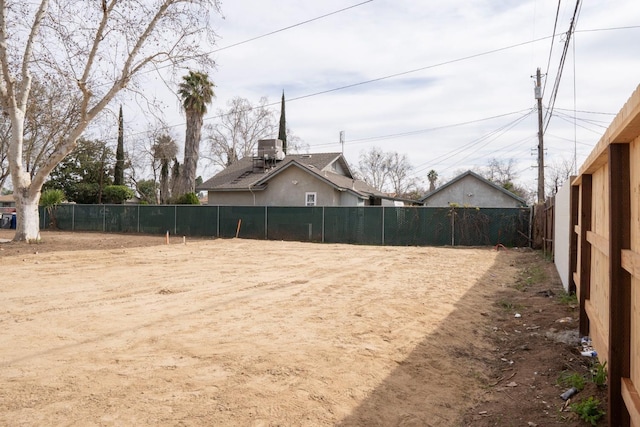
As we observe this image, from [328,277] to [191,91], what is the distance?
28.5m

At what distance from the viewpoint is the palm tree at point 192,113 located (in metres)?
34.9

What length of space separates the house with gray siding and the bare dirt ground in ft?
58.7

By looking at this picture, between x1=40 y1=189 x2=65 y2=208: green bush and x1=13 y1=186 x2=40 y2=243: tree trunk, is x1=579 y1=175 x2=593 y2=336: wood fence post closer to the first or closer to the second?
x1=13 y1=186 x2=40 y2=243: tree trunk

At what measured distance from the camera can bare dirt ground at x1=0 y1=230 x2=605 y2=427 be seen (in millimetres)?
3506

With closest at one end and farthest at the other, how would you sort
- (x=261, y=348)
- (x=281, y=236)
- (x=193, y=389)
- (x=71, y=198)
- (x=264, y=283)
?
(x=193, y=389) < (x=261, y=348) < (x=264, y=283) < (x=281, y=236) < (x=71, y=198)

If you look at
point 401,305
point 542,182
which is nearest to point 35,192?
point 401,305

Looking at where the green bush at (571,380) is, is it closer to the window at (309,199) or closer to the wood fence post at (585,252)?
the wood fence post at (585,252)

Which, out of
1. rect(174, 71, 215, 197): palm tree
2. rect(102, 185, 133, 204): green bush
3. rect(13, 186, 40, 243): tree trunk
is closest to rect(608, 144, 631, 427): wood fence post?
rect(13, 186, 40, 243): tree trunk

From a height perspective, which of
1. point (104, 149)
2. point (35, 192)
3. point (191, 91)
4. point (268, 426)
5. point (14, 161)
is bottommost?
point (268, 426)

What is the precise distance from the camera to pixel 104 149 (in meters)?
44.6

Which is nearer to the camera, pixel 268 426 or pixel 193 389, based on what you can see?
pixel 268 426

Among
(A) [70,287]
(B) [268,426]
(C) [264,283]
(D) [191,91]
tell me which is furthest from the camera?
(D) [191,91]

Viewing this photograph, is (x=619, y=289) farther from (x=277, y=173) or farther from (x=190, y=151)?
(x=190, y=151)

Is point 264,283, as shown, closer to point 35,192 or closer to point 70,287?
point 70,287
